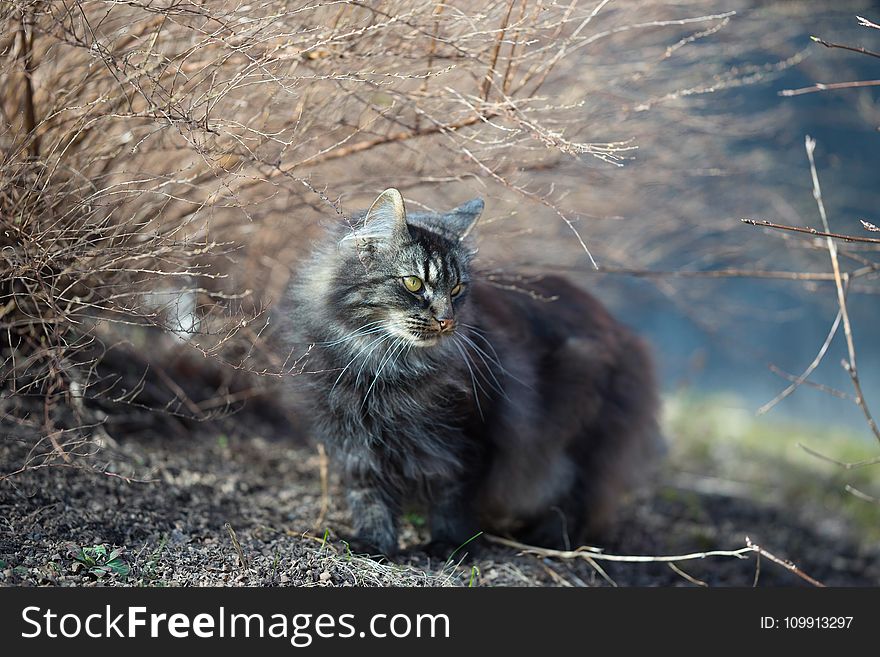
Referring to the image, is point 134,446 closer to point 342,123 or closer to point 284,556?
point 284,556

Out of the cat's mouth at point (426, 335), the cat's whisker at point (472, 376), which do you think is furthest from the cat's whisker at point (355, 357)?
the cat's whisker at point (472, 376)

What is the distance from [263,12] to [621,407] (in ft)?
9.14

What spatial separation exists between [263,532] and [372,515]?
51 centimetres

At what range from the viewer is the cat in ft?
11.5

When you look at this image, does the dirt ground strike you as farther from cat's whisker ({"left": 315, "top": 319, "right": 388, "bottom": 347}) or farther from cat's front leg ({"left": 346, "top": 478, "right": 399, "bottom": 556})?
cat's whisker ({"left": 315, "top": 319, "right": 388, "bottom": 347})

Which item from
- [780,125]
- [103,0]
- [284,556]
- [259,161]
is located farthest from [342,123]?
[780,125]

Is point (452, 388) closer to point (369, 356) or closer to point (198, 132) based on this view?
point (369, 356)

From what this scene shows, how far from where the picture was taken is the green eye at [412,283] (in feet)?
11.4

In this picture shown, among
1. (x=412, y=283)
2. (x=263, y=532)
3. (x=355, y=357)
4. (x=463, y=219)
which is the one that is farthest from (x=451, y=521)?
(x=463, y=219)

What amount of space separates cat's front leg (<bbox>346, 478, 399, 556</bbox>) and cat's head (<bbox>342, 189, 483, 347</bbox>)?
0.84 m

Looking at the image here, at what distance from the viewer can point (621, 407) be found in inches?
186

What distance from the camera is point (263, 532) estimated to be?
384cm

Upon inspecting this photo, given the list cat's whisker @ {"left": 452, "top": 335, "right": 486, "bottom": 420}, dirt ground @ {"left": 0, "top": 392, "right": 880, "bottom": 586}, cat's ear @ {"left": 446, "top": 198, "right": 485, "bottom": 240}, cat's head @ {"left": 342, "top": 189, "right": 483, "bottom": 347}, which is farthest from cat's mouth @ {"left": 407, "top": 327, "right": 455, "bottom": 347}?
dirt ground @ {"left": 0, "top": 392, "right": 880, "bottom": 586}

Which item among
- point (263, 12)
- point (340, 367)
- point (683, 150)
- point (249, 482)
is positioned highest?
point (263, 12)
